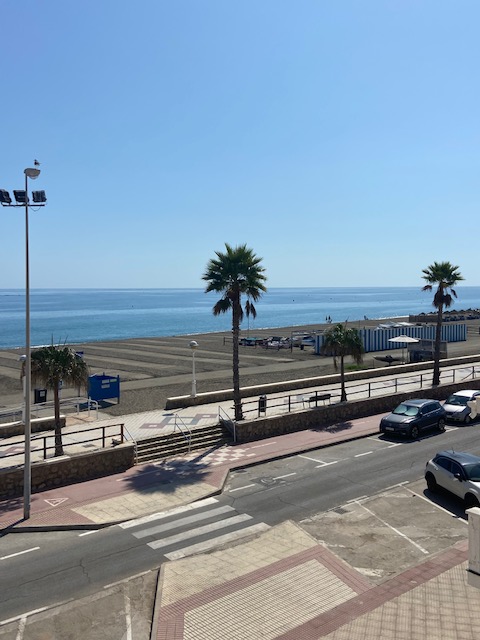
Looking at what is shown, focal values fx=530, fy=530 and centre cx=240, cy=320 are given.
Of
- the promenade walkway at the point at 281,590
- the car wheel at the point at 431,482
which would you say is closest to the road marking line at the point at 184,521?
the promenade walkway at the point at 281,590

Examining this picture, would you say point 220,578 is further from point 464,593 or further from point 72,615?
point 464,593

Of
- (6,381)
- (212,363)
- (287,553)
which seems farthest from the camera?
(212,363)

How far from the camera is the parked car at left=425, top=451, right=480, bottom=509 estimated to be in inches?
614

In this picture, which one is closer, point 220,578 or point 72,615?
point 72,615

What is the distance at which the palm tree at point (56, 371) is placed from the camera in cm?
1903

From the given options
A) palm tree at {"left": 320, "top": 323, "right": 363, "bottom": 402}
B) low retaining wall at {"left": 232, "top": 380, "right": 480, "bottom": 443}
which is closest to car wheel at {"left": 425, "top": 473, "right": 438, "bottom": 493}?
low retaining wall at {"left": 232, "top": 380, "right": 480, "bottom": 443}

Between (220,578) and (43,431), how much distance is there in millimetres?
15339

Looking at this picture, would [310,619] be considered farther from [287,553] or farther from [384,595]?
[287,553]

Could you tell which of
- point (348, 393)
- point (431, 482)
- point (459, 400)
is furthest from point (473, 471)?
point (348, 393)

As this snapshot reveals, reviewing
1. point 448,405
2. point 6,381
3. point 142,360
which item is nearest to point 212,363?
point 142,360

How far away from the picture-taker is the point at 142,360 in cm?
5312

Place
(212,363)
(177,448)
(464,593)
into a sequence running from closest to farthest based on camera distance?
(464,593)
(177,448)
(212,363)

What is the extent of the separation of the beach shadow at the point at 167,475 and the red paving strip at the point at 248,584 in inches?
248

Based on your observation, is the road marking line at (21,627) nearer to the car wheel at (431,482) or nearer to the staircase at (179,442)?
the staircase at (179,442)
